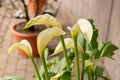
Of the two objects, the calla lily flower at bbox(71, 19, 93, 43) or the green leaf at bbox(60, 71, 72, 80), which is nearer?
the calla lily flower at bbox(71, 19, 93, 43)

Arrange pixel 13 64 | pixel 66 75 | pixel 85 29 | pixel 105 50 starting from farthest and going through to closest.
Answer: pixel 13 64 → pixel 105 50 → pixel 66 75 → pixel 85 29

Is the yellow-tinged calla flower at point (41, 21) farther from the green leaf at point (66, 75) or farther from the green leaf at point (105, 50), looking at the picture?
the green leaf at point (105, 50)

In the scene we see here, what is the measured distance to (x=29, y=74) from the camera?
2549 mm

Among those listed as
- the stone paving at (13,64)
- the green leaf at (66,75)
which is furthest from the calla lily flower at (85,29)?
the stone paving at (13,64)

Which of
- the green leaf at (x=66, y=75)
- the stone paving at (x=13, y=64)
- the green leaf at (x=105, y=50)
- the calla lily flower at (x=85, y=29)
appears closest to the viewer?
the calla lily flower at (x=85, y=29)

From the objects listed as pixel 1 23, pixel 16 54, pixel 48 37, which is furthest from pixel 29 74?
pixel 48 37

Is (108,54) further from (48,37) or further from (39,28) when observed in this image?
(39,28)

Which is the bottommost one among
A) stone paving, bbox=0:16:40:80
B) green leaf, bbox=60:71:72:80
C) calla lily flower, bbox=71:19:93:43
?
stone paving, bbox=0:16:40:80

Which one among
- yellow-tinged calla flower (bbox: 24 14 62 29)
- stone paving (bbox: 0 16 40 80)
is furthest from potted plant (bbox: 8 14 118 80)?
stone paving (bbox: 0 16 40 80)

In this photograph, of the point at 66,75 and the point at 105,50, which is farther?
the point at 105,50

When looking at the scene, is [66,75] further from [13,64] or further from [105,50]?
[13,64]

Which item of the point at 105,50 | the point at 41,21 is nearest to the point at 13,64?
the point at 105,50

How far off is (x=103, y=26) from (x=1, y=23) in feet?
5.04

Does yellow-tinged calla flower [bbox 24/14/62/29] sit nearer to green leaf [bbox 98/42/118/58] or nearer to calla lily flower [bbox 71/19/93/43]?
calla lily flower [bbox 71/19/93/43]
